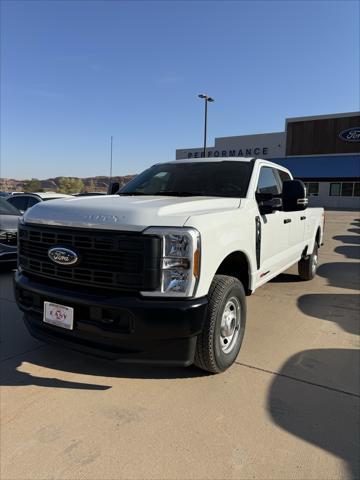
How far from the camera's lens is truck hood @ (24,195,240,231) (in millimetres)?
2855

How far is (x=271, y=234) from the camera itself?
4.50 m

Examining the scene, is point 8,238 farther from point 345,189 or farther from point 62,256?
point 345,189

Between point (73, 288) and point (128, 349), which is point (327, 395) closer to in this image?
point (128, 349)

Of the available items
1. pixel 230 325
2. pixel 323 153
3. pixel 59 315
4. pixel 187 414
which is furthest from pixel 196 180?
pixel 323 153

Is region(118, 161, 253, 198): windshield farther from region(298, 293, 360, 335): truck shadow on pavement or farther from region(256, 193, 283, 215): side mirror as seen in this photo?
region(298, 293, 360, 335): truck shadow on pavement

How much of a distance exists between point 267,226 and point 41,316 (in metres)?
2.48

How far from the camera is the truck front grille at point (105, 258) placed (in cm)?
275

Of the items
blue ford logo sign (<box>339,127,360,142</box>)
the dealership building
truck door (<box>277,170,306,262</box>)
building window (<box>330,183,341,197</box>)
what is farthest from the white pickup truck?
blue ford logo sign (<box>339,127,360,142</box>)

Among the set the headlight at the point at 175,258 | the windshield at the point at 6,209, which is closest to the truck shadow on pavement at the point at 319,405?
the headlight at the point at 175,258

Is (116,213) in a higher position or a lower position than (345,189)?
lower

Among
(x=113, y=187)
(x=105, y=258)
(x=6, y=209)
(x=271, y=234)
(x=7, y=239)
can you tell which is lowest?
(x=7, y=239)

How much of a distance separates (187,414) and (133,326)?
764 mm

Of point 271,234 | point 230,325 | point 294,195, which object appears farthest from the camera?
point 271,234

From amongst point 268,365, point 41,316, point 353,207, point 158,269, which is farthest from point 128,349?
point 353,207
